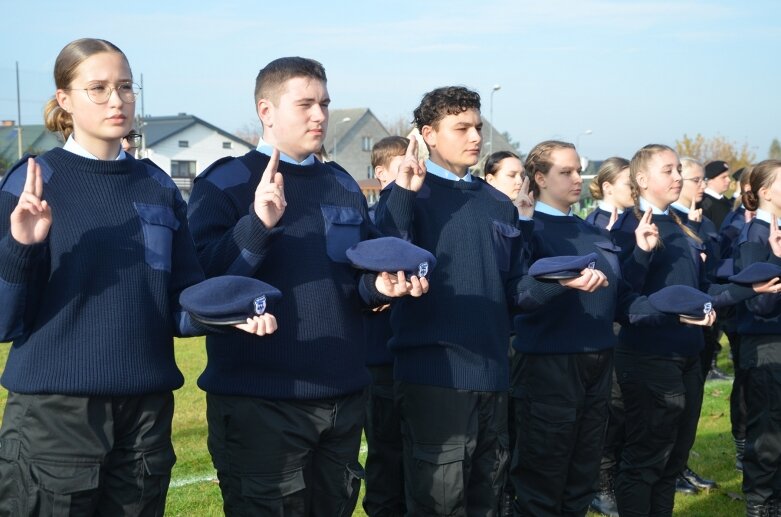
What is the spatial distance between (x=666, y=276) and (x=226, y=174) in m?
3.13

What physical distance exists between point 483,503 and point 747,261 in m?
2.65

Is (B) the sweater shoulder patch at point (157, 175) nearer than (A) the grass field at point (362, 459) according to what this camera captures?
Yes

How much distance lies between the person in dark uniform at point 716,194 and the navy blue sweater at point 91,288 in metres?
8.70

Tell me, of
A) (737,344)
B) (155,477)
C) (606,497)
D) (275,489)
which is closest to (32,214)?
(155,477)

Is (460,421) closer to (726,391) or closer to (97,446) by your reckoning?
(97,446)

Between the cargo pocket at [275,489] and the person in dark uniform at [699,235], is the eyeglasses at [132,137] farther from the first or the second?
the person in dark uniform at [699,235]

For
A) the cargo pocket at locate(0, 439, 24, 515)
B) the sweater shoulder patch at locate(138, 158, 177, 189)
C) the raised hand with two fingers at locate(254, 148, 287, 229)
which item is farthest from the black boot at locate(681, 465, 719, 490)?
the cargo pocket at locate(0, 439, 24, 515)

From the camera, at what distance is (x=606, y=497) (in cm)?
648

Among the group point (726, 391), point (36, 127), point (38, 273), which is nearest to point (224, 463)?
point (38, 273)

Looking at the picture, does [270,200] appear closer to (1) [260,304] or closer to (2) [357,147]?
(1) [260,304]

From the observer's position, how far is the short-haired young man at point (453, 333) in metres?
4.10

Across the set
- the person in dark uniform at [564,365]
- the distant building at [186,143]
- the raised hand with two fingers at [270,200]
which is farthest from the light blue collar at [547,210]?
the distant building at [186,143]

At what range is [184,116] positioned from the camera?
194 ft

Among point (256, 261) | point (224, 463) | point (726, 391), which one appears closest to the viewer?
point (256, 261)
